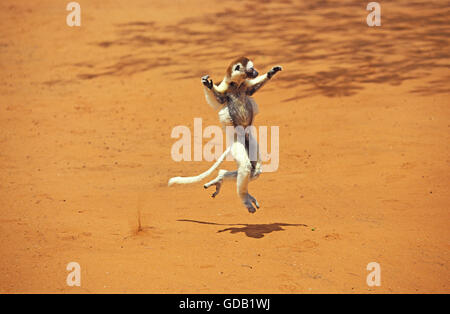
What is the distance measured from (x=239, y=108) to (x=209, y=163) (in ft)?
10.9

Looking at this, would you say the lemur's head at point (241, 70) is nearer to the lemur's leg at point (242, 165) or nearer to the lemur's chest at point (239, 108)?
the lemur's chest at point (239, 108)

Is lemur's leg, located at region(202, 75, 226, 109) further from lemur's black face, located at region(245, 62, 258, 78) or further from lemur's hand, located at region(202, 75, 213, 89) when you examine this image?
lemur's black face, located at region(245, 62, 258, 78)

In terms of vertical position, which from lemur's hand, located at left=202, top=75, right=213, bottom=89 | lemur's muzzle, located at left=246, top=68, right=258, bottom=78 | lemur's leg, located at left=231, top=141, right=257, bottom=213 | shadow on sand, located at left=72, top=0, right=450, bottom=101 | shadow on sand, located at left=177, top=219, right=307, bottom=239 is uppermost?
shadow on sand, located at left=72, top=0, right=450, bottom=101

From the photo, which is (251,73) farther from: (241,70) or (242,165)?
(242,165)

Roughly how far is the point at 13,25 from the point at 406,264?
49.6ft

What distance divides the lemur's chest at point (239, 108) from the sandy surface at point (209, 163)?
4.29 feet

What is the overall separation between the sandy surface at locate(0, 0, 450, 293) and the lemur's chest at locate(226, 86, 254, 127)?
131 centimetres

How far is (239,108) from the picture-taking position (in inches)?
232

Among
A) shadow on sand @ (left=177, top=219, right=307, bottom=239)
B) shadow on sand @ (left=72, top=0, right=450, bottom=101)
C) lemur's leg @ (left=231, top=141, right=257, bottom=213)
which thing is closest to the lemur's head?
lemur's leg @ (left=231, top=141, right=257, bottom=213)

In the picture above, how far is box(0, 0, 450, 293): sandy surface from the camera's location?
5445 millimetres

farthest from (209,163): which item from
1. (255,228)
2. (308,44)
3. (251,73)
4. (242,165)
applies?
(308,44)

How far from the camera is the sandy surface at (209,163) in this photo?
17.9 feet

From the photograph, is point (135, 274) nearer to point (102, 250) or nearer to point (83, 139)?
point (102, 250)

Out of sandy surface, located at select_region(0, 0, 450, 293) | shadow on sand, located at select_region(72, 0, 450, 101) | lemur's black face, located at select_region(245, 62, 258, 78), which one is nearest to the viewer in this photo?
sandy surface, located at select_region(0, 0, 450, 293)
